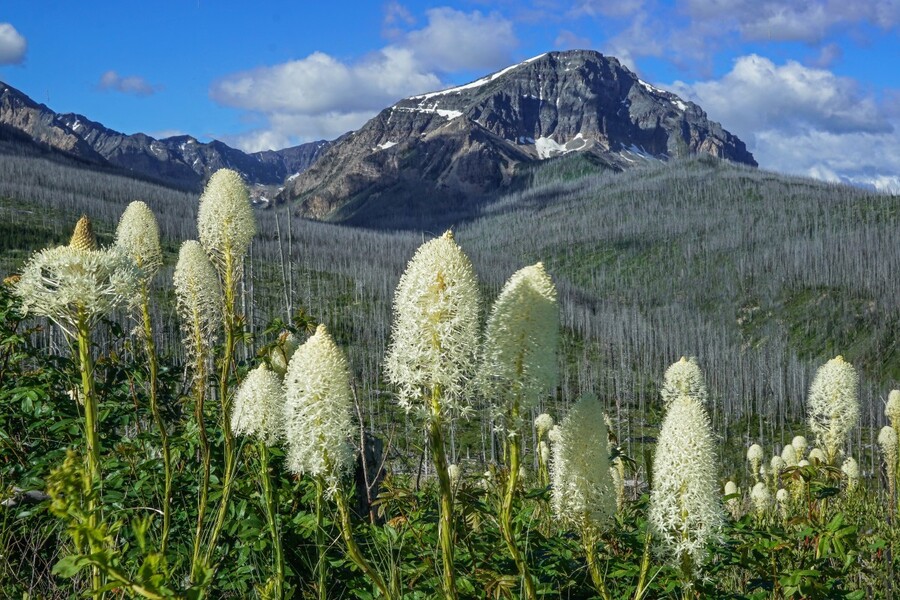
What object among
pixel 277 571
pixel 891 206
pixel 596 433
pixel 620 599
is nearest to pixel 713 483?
pixel 596 433

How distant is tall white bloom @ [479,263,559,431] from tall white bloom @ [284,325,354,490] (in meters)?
0.82

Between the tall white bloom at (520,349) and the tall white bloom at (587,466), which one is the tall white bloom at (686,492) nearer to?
the tall white bloom at (587,466)

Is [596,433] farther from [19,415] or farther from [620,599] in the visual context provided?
[19,415]

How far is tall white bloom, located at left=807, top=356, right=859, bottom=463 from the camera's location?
24.7ft

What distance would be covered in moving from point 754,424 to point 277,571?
106974 mm

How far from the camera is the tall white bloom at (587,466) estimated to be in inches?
169

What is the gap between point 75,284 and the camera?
3.70 metres

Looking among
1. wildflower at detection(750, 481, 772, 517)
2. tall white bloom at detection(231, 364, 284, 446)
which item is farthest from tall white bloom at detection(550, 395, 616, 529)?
wildflower at detection(750, 481, 772, 517)

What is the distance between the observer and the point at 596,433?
4289 millimetres

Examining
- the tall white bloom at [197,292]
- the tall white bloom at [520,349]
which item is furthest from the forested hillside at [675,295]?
the tall white bloom at [520,349]

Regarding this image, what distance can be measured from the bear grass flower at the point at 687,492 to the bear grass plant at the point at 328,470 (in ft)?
0.04

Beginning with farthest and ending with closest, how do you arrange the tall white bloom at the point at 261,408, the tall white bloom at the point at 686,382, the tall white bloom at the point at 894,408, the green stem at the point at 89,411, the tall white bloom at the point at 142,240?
the tall white bloom at the point at 894,408, the tall white bloom at the point at 686,382, the tall white bloom at the point at 142,240, the tall white bloom at the point at 261,408, the green stem at the point at 89,411

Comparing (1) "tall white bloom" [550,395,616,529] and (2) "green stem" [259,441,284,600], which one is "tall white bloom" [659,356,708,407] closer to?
(1) "tall white bloom" [550,395,616,529]

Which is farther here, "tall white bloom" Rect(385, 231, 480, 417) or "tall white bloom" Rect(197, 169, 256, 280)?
"tall white bloom" Rect(197, 169, 256, 280)
